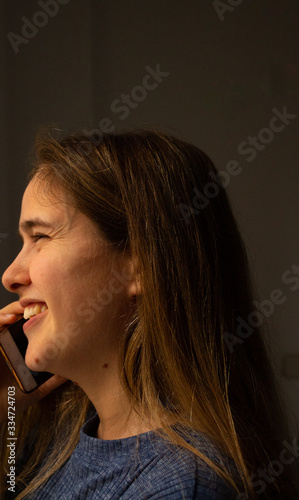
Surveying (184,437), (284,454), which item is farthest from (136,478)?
(284,454)

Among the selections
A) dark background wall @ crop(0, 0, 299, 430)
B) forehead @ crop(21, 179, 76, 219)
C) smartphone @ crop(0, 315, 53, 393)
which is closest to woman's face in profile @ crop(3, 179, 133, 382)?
forehead @ crop(21, 179, 76, 219)

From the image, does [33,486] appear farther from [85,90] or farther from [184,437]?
[85,90]

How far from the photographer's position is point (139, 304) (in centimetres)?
102

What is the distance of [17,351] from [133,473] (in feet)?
1.29

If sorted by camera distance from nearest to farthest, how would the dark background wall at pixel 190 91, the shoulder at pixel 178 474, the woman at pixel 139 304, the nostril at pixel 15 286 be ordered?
the shoulder at pixel 178 474
the woman at pixel 139 304
the nostril at pixel 15 286
the dark background wall at pixel 190 91

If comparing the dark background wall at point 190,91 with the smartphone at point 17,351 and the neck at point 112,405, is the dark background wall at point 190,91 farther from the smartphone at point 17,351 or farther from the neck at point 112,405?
the neck at point 112,405

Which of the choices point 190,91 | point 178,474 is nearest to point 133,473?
point 178,474

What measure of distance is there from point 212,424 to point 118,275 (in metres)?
0.31

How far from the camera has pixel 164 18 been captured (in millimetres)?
1605

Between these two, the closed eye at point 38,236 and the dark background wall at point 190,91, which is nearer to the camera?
the closed eye at point 38,236

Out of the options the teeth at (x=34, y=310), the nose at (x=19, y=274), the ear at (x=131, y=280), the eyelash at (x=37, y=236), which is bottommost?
the ear at (x=131, y=280)

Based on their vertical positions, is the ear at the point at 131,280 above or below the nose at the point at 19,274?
below

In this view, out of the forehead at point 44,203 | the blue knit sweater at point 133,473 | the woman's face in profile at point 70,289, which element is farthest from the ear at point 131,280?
the blue knit sweater at point 133,473

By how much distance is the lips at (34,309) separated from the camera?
3.47 ft
